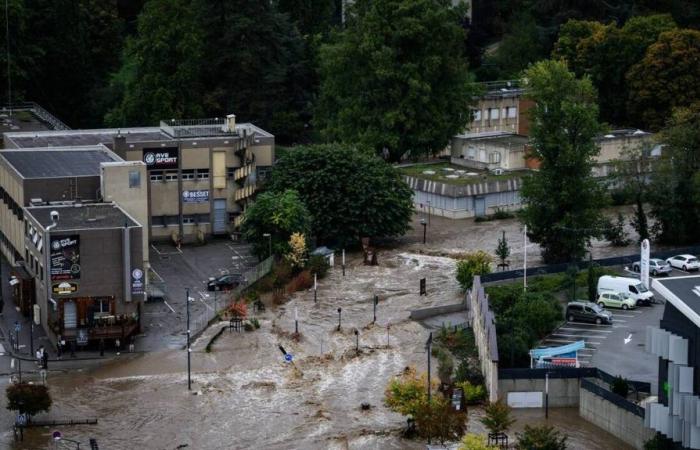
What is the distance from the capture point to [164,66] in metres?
107

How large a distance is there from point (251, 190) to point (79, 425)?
2987cm

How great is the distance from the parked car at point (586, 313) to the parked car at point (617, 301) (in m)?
1.55

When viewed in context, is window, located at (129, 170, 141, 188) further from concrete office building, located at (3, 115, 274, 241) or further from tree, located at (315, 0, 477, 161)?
tree, located at (315, 0, 477, 161)

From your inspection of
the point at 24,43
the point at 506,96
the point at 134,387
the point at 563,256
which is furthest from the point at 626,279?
the point at 24,43

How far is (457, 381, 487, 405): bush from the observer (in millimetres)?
62625

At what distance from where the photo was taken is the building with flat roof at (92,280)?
227ft

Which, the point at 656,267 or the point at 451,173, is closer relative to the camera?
the point at 656,267

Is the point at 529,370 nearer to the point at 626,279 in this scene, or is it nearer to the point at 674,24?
the point at 626,279

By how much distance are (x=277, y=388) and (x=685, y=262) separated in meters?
23.8

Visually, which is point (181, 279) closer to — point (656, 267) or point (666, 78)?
point (656, 267)

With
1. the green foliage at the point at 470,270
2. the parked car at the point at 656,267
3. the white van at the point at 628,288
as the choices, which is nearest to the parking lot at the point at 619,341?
the white van at the point at 628,288

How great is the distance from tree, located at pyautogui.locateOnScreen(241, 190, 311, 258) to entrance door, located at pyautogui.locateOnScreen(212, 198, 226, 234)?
19.7ft

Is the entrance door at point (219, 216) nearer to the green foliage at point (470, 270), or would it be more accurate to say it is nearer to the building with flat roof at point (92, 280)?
the green foliage at point (470, 270)

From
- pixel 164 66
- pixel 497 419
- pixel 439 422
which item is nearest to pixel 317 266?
pixel 439 422
